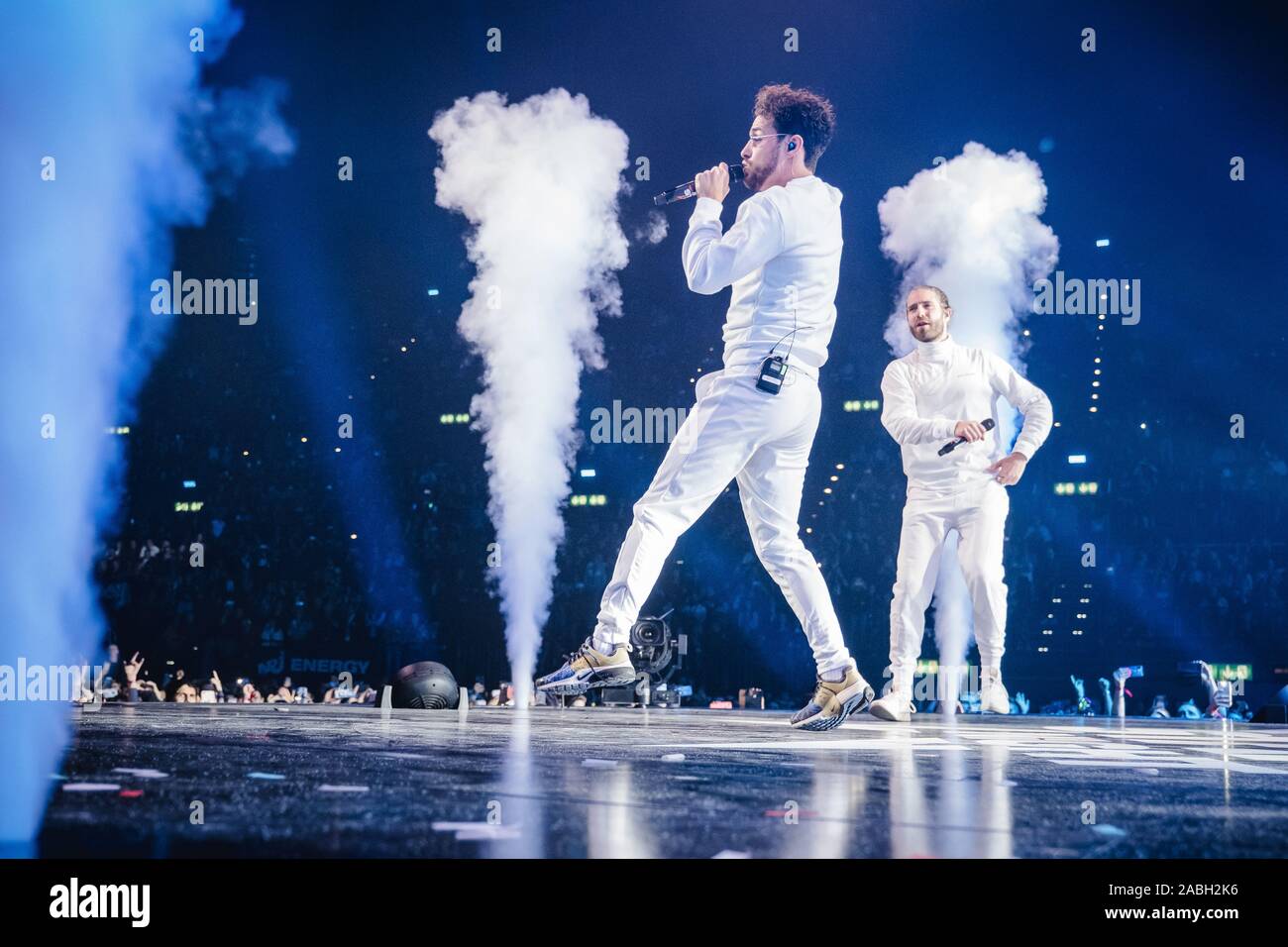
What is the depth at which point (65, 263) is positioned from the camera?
4926 mm

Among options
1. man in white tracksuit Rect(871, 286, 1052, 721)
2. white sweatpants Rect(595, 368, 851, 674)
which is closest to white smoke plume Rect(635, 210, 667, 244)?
man in white tracksuit Rect(871, 286, 1052, 721)

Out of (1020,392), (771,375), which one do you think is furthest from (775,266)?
(1020,392)

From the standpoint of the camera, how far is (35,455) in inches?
174

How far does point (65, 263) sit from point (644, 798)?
4.03m

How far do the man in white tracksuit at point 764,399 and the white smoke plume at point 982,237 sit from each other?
652 centimetres

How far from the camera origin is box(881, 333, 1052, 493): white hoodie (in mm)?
6660

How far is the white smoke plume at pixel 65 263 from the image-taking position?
4301 mm

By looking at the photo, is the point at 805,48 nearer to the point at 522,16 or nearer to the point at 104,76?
the point at 522,16

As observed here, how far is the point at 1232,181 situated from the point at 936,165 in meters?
3.88

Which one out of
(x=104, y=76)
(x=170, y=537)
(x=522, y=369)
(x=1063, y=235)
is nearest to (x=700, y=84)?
(x=522, y=369)

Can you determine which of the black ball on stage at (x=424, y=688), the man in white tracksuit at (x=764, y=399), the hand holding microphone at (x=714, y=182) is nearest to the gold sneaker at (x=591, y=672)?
the man in white tracksuit at (x=764, y=399)

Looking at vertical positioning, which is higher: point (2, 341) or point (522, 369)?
point (522, 369)

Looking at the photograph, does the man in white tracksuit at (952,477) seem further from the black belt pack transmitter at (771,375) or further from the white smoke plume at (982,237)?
the white smoke plume at (982,237)

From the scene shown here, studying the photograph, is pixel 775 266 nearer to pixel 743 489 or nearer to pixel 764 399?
pixel 764 399
